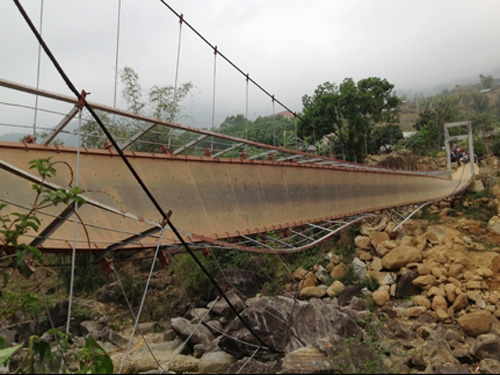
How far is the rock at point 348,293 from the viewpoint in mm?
7926

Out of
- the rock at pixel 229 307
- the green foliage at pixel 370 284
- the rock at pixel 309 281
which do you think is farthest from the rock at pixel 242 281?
the green foliage at pixel 370 284

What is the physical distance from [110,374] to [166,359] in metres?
6.31

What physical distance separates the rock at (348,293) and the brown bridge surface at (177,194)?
6.35ft

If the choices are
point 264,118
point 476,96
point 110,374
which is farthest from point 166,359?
point 476,96

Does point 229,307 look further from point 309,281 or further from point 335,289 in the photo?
point 335,289

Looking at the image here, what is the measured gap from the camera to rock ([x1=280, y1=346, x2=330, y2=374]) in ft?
10.9

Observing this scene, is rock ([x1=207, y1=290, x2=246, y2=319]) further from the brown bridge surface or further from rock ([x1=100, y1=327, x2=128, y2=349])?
the brown bridge surface

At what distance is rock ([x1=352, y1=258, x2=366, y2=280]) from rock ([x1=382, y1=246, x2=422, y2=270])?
68 centimetres

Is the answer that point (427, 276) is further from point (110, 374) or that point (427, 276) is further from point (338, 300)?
point (110, 374)

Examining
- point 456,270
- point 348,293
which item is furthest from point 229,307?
point 456,270

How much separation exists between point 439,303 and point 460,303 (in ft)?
1.16

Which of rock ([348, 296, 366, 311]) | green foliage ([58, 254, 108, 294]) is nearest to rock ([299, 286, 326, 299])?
rock ([348, 296, 366, 311])

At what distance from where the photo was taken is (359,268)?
888 centimetres

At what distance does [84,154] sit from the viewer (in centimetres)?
343
